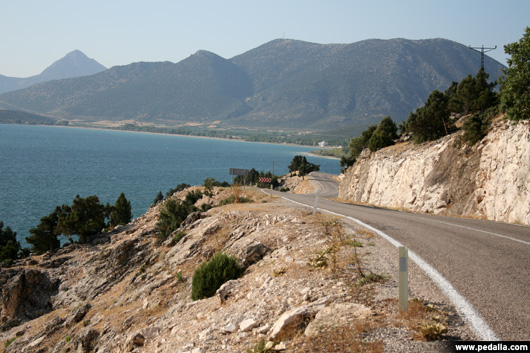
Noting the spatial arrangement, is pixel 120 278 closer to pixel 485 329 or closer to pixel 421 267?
pixel 421 267

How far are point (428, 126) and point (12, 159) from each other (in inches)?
5521

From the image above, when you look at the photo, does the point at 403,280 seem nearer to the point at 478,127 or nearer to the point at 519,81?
the point at 519,81

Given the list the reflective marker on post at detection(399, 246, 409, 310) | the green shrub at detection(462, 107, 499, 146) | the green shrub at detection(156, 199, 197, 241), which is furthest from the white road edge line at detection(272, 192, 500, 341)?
the green shrub at detection(462, 107, 499, 146)

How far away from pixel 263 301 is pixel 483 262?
15.3ft

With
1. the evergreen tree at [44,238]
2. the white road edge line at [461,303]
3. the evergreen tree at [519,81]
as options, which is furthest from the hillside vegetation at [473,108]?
the evergreen tree at [44,238]

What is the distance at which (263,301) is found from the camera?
26.1 ft

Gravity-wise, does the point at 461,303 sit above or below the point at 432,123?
below

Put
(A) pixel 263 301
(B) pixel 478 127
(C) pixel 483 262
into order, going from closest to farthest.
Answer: (A) pixel 263 301
(C) pixel 483 262
(B) pixel 478 127

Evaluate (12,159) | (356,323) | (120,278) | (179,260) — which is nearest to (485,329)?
(356,323)

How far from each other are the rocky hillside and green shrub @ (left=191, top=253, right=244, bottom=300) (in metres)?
0.38

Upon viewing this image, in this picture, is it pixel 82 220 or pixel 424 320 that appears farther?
pixel 82 220

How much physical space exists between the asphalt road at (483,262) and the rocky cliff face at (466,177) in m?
5.34

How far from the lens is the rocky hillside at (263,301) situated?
5.85 meters

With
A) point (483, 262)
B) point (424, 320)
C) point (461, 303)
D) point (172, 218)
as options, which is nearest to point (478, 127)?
point (483, 262)
